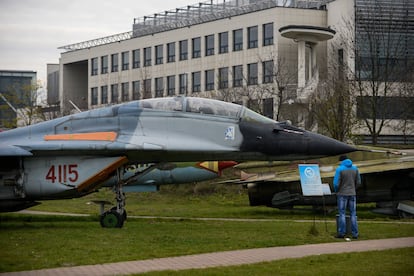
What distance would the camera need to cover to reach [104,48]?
6975 centimetres

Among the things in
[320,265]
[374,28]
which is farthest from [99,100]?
[320,265]

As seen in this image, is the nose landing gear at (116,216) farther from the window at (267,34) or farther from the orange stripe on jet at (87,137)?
the window at (267,34)

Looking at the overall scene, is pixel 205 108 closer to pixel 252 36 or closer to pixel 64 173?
pixel 64 173

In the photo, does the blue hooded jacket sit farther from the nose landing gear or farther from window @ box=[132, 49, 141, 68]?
window @ box=[132, 49, 141, 68]

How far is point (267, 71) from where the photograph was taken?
5619 centimetres

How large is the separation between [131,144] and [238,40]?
4444 centimetres

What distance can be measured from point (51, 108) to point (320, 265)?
4763 cm

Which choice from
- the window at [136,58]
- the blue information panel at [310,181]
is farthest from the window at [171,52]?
the blue information panel at [310,181]

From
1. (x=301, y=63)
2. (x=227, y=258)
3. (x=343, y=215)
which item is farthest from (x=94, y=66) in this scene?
(x=227, y=258)

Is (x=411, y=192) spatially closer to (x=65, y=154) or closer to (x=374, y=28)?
(x=65, y=154)

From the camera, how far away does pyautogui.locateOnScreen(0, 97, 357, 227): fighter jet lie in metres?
16.8

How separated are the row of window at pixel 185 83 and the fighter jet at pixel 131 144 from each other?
35.1 meters

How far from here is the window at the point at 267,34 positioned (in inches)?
2244

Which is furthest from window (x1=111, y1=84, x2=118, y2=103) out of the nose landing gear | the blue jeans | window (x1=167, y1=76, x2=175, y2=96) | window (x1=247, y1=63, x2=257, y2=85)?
the blue jeans
